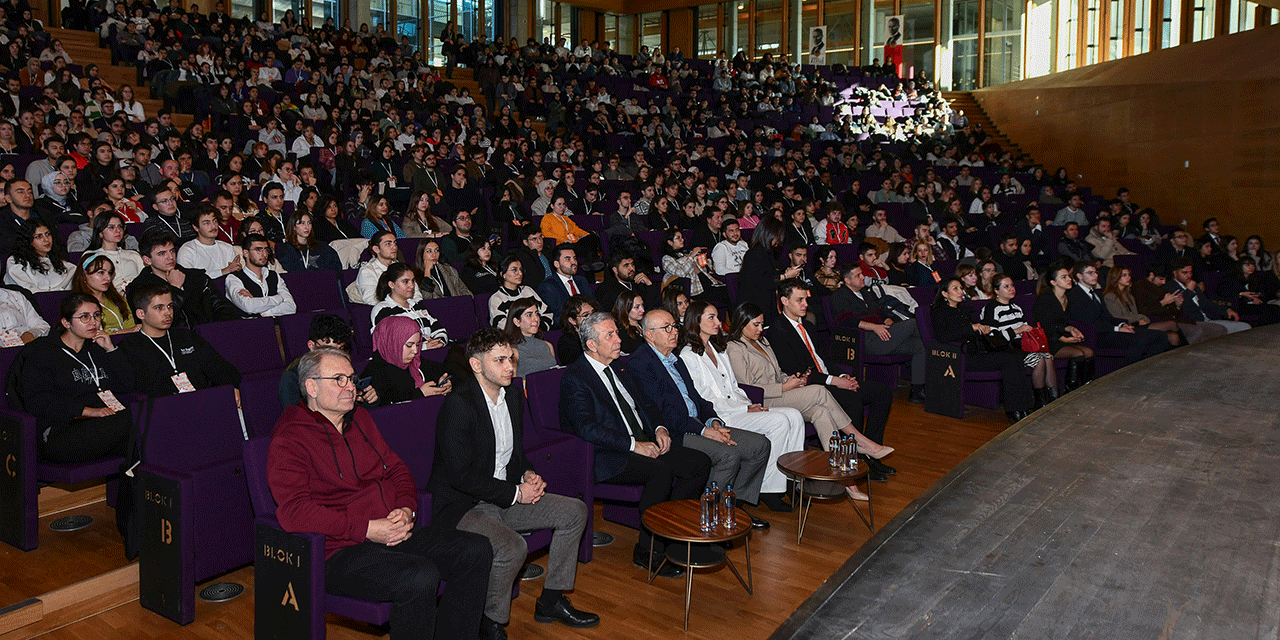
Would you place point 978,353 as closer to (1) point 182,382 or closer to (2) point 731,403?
(2) point 731,403

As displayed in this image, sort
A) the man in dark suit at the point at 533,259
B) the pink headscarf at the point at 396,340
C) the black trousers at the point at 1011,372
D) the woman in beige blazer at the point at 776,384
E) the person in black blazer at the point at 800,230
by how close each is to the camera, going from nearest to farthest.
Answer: the pink headscarf at the point at 396,340 < the woman in beige blazer at the point at 776,384 < the black trousers at the point at 1011,372 < the man in dark suit at the point at 533,259 < the person in black blazer at the point at 800,230

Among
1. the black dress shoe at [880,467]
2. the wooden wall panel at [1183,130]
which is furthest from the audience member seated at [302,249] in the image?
the wooden wall panel at [1183,130]

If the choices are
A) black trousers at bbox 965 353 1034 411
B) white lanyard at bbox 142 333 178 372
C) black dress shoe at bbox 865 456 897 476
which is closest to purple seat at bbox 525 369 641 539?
black dress shoe at bbox 865 456 897 476

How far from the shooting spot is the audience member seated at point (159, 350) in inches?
141

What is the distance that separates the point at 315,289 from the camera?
538 centimetres

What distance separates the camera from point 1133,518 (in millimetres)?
2730

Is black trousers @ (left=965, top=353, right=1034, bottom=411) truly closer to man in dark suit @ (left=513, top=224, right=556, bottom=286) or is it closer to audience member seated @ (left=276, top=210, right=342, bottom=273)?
man in dark suit @ (left=513, top=224, right=556, bottom=286)

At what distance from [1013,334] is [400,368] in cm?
381

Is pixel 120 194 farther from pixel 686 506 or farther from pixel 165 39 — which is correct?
pixel 165 39

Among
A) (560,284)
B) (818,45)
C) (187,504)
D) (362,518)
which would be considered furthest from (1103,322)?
(818,45)

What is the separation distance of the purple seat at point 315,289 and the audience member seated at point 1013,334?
3.98 m

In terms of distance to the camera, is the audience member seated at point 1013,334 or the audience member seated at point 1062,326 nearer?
the audience member seated at point 1013,334

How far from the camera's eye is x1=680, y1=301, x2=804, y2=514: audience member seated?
12.9ft

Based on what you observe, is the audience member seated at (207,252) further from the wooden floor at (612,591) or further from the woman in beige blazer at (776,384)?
the woman in beige blazer at (776,384)
